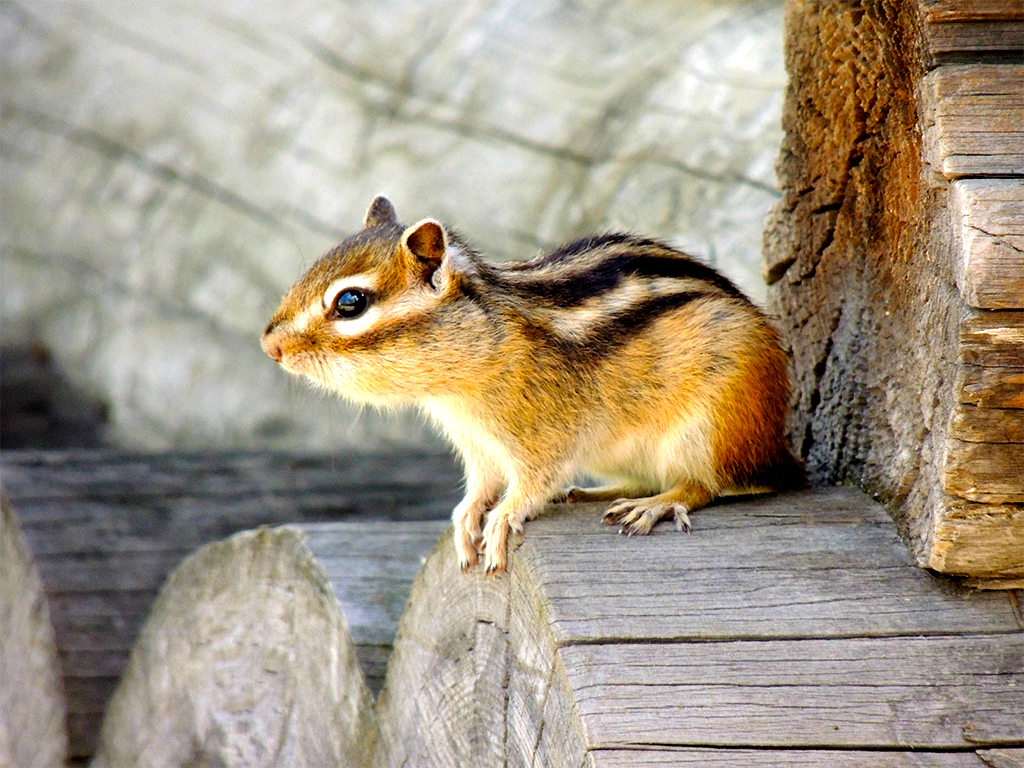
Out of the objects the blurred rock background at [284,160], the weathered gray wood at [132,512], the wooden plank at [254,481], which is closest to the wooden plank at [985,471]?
the blurred rock background at [284,160]

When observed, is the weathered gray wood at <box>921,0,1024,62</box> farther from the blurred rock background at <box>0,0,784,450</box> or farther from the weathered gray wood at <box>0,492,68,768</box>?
the weathered gray wood at <box>0,492,68,768</box>

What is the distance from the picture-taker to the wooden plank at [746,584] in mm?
1898

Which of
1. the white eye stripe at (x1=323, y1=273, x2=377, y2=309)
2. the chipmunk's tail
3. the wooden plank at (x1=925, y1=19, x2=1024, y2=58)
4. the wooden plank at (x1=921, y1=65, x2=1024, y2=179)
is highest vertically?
the wooden plank at (x1=925, y1=19, x2=1024, y2=58)

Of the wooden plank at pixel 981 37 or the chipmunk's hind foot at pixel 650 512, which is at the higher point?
the wooden plank at pixel 981 37

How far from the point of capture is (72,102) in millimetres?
4500

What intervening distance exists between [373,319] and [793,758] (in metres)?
1.23

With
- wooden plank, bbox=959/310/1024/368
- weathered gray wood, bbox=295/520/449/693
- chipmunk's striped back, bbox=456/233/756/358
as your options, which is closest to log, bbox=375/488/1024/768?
weathered gray wood, bbox=295/520/449/693

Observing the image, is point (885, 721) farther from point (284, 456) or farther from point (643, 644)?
point (284, 456)

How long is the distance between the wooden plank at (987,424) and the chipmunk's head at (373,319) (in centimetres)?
102

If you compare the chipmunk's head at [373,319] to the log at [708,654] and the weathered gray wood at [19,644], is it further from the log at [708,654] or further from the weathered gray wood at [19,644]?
the weathered gray wood at [19,644]

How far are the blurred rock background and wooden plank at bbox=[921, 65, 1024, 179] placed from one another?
1136 mm

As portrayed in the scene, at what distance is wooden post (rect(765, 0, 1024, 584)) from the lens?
1951 mm

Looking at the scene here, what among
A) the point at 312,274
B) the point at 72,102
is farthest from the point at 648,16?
the point at 72,102

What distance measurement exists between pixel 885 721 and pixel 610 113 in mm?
2150
